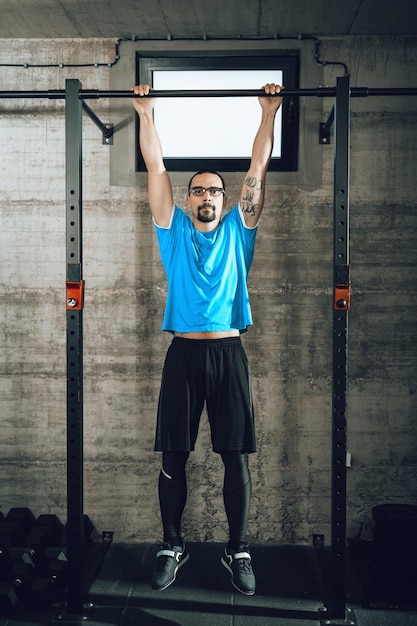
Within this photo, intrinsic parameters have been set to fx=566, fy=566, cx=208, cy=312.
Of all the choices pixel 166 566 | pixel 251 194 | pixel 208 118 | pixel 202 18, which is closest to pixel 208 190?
pixel 251 194

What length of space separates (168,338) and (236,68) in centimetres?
169

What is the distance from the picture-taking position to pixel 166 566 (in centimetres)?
282

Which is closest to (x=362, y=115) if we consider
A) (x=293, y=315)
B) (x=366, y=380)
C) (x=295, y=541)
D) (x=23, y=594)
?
(x=293, y=315)

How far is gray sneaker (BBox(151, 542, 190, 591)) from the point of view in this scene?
2771mm

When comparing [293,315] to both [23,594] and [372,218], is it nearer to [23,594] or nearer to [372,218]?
[372,218]

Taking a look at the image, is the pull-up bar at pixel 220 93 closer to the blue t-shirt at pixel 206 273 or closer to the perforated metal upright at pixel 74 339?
the perforated metal upright at pixel 74 339

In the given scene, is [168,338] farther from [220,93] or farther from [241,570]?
[220,93]

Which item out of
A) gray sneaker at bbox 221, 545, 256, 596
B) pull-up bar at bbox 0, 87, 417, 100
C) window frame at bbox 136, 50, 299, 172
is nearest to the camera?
pull-up bar at bbox 0, 87, 417, 100

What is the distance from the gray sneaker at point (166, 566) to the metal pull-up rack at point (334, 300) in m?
0.37

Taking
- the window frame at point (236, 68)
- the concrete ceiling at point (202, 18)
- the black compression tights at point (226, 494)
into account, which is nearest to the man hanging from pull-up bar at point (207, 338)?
the black compression tights at point (226, 494)

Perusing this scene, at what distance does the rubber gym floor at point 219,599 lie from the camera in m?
2.68

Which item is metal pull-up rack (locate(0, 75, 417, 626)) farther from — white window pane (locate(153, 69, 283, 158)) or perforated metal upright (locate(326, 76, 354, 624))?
white window pane (locate(153, 69, 283, 158))

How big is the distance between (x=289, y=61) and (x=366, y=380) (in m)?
1.98

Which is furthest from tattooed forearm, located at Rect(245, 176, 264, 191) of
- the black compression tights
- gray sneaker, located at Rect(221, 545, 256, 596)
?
gray sneaker, located at Rect(221, 545, 256, 596)
